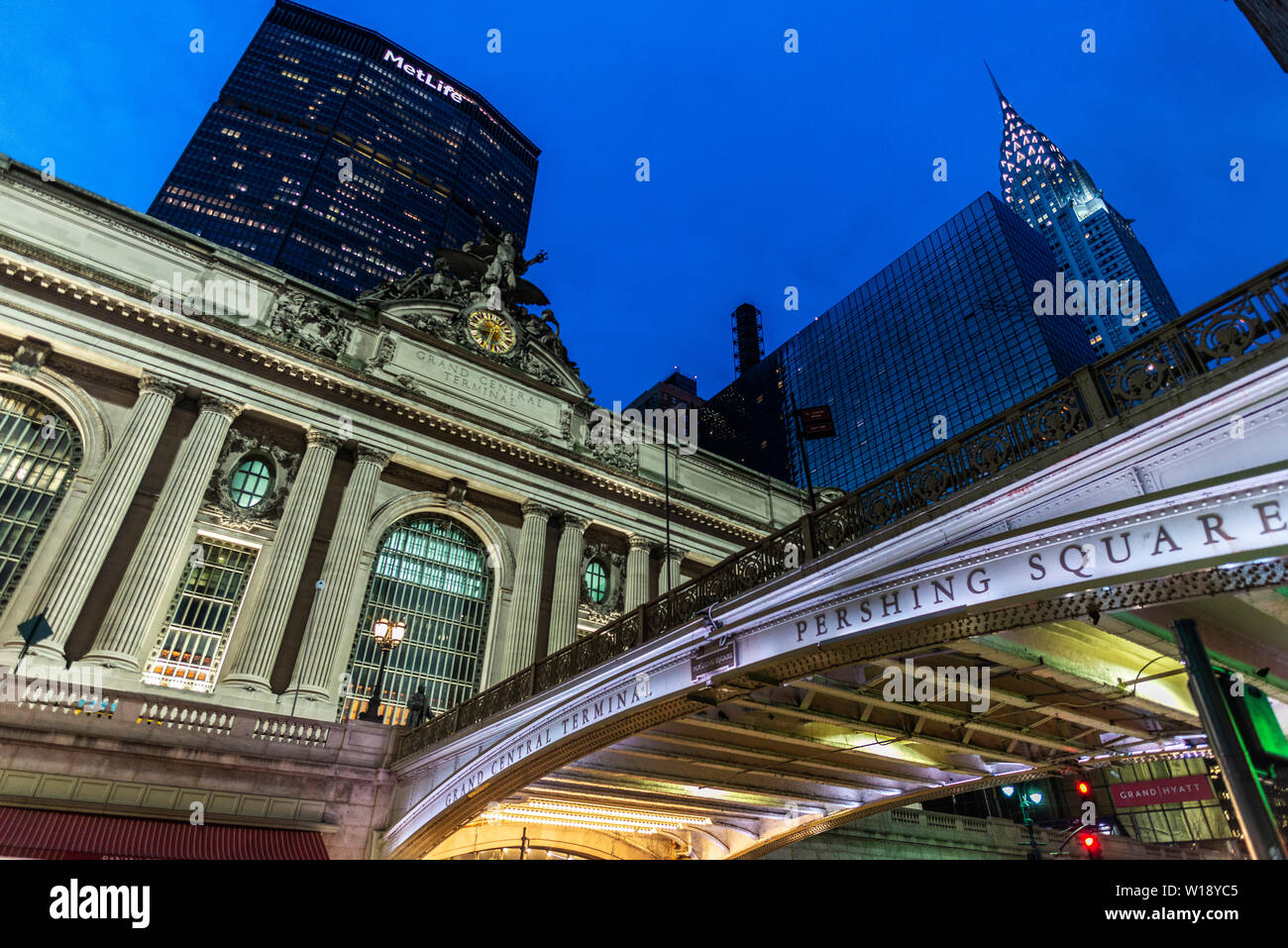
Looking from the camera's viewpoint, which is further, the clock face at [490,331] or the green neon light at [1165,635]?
the clock face at [490,331]

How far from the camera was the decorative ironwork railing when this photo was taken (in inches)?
256

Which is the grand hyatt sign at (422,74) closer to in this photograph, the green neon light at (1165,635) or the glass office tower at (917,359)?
the glass office tower at (917,359)

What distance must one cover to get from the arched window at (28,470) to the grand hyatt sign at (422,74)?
336 ft

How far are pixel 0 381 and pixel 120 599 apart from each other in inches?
321

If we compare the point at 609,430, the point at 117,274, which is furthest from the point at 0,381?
the point at 609,430

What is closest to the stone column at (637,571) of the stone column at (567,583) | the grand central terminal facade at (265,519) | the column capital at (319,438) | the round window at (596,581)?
the grand central terminal facade at (265,519)

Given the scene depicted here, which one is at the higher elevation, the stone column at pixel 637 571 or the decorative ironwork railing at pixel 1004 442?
the stone column at pixel 637 571

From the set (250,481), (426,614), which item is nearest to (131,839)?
(426,614)

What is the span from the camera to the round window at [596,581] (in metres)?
29.6

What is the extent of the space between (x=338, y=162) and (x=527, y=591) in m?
89.0

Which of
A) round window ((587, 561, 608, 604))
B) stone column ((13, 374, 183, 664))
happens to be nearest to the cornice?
stone column ((13, 374, 183, 664))

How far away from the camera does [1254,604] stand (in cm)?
841
